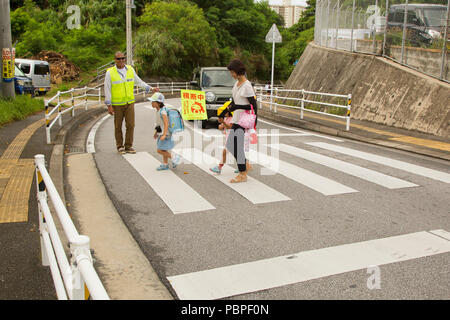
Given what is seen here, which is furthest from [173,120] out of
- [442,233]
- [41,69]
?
[41,69]

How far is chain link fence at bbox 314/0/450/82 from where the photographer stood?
43.0ft

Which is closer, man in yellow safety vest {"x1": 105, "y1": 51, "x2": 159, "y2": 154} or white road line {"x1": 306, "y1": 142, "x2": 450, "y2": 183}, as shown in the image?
white road line {"x1": 306, "y1": 142, "x2": 450, "y2": 183}

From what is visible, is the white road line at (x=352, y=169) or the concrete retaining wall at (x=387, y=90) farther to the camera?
the concrete retaining wall at (x=387, y=90)

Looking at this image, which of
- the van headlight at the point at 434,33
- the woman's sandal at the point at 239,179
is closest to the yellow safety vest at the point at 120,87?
the woman's sandal at the point at 239,179

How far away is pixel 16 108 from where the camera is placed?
48.4 ft

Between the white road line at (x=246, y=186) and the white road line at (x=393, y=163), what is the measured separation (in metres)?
3.02

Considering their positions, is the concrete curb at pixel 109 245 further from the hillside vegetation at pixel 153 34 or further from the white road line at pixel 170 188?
the hillside vegetation at pixel 153 34

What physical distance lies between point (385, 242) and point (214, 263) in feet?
6.15

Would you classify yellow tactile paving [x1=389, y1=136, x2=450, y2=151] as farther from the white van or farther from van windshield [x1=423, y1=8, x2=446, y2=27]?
the white van

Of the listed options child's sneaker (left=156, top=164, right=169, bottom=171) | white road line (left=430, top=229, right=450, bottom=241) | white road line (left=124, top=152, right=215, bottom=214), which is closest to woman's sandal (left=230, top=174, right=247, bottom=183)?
white road line (left=124, top=152, right=215, bottom=214)

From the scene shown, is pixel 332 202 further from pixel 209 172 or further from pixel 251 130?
pixel 209 172

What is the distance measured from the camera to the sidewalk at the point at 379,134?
10.4m
